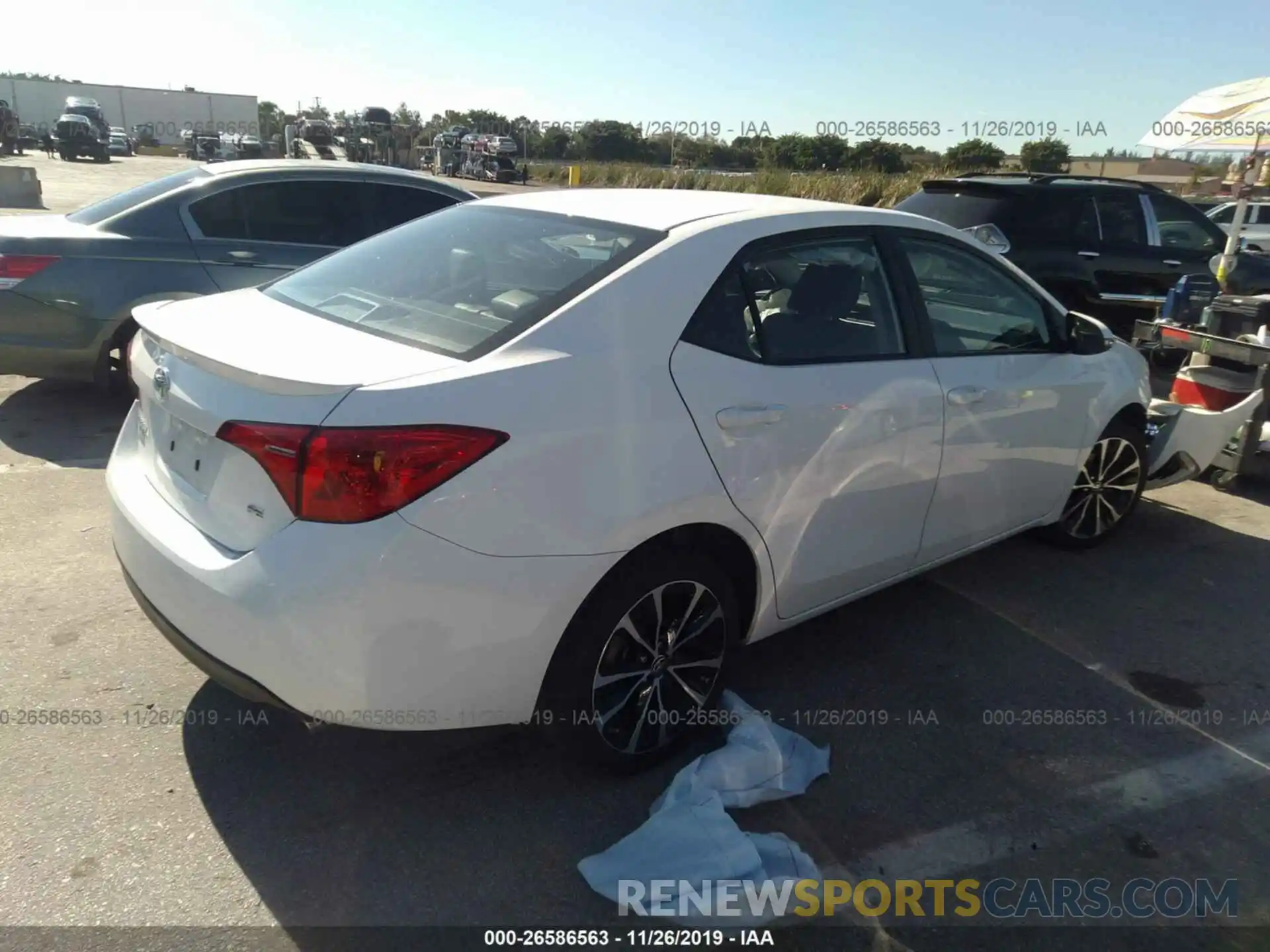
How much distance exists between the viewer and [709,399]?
2.79 m

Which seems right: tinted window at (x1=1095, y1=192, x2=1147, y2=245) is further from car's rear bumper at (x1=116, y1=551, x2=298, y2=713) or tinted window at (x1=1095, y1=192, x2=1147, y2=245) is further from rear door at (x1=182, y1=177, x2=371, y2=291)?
car's rear bumper at (x1=116, y1=551, x2=298, y2=713)

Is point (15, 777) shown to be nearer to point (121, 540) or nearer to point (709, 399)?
point (121, 540)


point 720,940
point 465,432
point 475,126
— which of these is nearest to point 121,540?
point 465,432

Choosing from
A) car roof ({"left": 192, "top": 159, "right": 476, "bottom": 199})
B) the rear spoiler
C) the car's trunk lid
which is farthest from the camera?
the rear spoiler

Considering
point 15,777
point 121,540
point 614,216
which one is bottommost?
point 15,777

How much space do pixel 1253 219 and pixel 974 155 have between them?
790 inches

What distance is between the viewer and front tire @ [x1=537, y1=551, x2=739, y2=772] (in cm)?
264

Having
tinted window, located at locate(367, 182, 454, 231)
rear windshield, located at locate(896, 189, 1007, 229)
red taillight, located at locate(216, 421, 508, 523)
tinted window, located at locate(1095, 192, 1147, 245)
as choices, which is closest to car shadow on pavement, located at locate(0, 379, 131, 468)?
tinted window, located at locate(367, 182, 454, 231)

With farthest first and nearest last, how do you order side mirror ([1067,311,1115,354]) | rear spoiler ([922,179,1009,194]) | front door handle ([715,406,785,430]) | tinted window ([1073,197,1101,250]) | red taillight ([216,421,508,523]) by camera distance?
tinted window ([1073,197,1101,250]) → rear spoiler ([922,179,1009,194]) → side mirror ([1067,311,1115,354]) → front door handle ([715,406,785,430]) → red taillight ([216,421,508,523])

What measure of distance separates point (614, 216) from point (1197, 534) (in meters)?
4.01

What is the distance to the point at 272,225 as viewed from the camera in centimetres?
647

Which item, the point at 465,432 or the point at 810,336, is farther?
the point at 810,336

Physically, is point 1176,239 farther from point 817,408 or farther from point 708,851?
point 708,851

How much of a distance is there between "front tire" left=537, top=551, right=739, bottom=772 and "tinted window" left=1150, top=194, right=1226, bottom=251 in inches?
317
